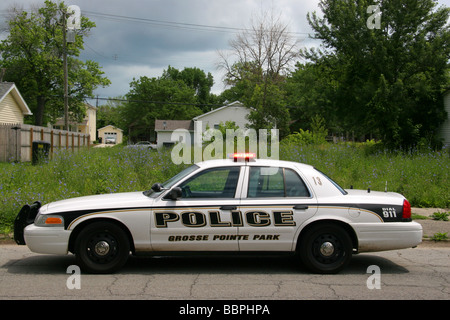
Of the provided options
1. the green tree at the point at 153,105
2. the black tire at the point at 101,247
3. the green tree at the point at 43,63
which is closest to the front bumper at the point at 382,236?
the black tire at the point at 101,247

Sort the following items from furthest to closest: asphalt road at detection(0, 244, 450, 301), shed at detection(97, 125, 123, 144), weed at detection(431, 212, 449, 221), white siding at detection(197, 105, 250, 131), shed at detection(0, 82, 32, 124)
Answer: shed at detection(97, 125, 123, 144)
white siding at detection(197, 105, 250, 131)
shed at detection(0, 82, 32, 124)
weed at detection(431, 212, 449, 221)
asphalt road at detection(0, 244, 450, 301)

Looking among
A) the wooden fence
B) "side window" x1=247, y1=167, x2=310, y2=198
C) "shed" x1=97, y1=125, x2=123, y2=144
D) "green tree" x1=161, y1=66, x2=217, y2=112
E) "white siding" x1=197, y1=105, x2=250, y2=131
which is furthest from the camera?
"shed" x1=97, y1=125, x2=123, y2=144

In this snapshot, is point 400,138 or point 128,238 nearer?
point 128,238

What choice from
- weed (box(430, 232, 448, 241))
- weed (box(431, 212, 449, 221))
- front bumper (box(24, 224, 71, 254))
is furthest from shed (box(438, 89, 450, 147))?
front bumper (box(24, 224, 71, 254))

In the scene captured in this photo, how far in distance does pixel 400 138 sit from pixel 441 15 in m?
7.66

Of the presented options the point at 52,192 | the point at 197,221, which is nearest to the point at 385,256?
the point at 197,221

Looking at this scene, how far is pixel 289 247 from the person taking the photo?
6043 mm

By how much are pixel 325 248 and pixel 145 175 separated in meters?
8.24

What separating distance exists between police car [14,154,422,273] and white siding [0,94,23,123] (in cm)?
2862

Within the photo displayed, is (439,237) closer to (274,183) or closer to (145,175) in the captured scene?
(274,183)

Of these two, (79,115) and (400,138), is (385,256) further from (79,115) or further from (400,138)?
(79,115)

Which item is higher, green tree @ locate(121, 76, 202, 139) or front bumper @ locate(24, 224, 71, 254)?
green tree @ locate(121, 76, 202, 139)

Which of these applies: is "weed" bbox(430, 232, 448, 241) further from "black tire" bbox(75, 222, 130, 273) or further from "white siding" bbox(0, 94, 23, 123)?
"white siding" bbox(0, 94, 23, 123)

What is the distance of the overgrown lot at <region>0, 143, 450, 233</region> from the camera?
37.0 feet
